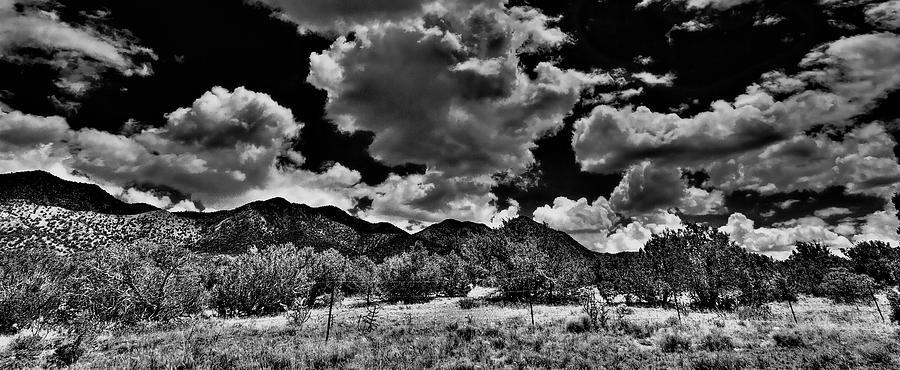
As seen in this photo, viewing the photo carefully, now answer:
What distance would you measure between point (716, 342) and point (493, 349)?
968 centimetres

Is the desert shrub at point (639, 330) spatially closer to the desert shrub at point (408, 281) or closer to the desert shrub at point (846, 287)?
the desert shrub at point (408, 281)

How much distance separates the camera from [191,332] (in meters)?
20.5

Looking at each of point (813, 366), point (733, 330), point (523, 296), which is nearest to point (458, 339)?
point (813, 366)

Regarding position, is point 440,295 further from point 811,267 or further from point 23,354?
point 811,267

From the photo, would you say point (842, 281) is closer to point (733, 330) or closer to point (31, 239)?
point (733, 330)

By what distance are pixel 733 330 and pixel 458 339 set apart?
46.3 feet

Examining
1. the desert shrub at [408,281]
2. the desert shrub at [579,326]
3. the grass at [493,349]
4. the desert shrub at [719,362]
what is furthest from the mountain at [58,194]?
the desert shrub at [719,362]

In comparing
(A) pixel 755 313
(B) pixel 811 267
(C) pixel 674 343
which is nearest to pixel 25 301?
(C) pixel 674 343

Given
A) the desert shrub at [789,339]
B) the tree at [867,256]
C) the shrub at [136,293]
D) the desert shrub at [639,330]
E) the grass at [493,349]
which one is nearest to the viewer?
the grass at [493,349]

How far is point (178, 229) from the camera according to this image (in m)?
107

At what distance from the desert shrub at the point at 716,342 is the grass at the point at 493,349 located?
4 cm

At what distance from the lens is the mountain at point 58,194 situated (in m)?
108

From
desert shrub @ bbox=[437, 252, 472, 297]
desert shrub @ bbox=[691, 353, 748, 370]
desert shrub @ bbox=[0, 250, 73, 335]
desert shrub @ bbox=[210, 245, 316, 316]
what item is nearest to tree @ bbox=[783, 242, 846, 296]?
desert shrub @ bbox=[437, 252, 472, 297]

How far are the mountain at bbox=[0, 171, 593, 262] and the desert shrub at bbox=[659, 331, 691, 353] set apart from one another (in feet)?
104
